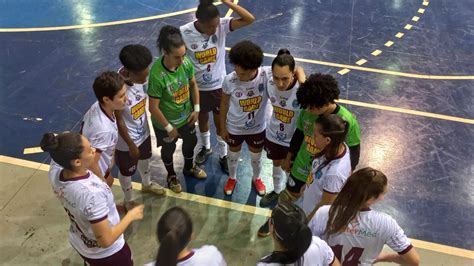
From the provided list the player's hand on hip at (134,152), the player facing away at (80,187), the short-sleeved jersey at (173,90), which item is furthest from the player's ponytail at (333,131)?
the player's hand on hip at (134,152)

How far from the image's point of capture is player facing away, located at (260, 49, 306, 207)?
14.0 ft

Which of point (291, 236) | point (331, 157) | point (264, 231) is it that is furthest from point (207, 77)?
point (291, 236)

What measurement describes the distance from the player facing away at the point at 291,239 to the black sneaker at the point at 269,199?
283 cm

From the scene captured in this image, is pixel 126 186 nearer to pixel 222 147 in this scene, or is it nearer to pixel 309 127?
pixel 222 147

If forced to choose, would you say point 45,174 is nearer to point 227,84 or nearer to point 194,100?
point 194,100

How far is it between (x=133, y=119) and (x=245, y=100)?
47.2 inches

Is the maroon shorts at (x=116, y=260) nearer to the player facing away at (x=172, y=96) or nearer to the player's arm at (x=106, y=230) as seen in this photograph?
the player's arm at (x=106, y=230)

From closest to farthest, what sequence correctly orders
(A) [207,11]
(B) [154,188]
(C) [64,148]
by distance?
1. (C) [64,148]
2. (A) [207,11]
3. (B) [154,188]

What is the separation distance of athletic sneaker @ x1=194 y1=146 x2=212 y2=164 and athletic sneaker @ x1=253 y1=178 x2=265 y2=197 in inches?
→ 33.3

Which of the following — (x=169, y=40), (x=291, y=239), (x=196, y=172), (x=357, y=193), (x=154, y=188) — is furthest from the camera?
(x=196, y=172)

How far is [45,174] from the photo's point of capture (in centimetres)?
590

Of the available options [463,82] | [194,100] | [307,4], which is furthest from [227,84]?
[307,4]

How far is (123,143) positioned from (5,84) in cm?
385

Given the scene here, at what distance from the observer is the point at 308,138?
13.8 feet
